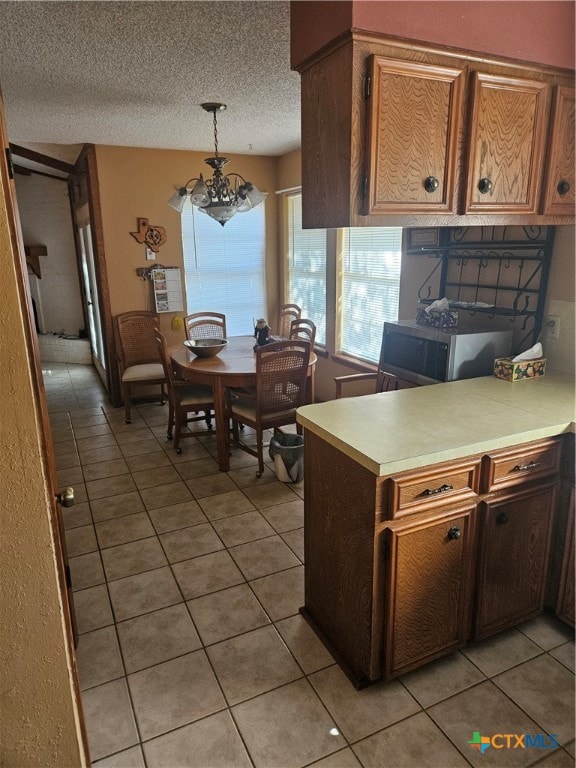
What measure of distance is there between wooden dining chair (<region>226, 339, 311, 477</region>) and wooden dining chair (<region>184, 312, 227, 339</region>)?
141 centimetres

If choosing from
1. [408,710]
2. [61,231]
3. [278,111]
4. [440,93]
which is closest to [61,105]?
[278,111]

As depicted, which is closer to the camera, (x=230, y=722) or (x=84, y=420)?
(x=230, y=722)

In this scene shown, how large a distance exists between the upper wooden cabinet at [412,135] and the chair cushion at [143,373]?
316 centimetres

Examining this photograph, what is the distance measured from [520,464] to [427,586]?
55 centimetres

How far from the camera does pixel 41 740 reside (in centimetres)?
118

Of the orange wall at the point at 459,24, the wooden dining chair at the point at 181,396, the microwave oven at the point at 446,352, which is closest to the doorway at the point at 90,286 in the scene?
the wooden dining chair at the point at 181,396

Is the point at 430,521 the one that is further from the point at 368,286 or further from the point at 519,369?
the point at 368,286

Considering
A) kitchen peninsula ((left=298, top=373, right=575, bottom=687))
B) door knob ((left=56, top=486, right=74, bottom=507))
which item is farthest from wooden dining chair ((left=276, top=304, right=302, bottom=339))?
door knob ((left=56, top=486, right=74, bottom=507))

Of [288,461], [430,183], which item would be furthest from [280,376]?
[430,183]

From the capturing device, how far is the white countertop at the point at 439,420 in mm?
1659

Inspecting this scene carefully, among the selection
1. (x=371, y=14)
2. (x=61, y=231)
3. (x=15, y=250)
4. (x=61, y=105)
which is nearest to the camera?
(x=15, y=250)

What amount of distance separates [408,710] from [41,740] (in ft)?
3.91

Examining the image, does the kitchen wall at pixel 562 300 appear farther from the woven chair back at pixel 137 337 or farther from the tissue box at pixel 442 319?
the woven chair back at pixel 137 337

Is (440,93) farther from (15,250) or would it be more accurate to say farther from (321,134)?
(15,250)
